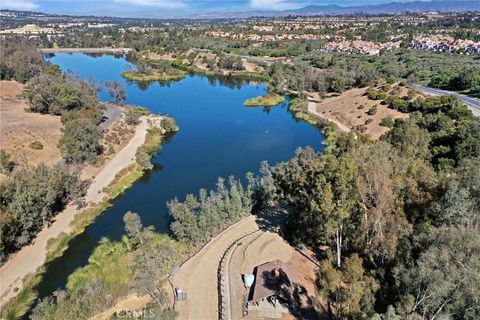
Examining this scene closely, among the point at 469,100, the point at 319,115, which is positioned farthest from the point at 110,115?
the point at 469,100

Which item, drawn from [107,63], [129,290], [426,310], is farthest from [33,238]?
[107,63]

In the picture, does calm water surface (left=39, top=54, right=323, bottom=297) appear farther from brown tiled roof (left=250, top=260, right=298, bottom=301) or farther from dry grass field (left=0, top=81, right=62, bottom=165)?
dry grass field (left=0, top=81, right=62, bottom=165)

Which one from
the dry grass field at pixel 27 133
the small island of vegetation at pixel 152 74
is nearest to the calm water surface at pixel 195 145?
the small island of vegetation at pixel 152 74

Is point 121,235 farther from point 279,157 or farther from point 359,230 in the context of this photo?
point 279,157

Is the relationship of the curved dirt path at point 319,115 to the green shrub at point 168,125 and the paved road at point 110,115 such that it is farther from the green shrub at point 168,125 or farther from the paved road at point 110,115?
the paved road at point 110,115

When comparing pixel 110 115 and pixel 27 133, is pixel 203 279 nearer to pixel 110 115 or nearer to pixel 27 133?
pixel 27 133

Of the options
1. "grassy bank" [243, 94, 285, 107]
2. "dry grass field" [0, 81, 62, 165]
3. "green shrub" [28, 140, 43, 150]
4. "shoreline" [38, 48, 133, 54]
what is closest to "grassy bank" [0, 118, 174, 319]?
"dry grass field" [0, 81, 62, 165]

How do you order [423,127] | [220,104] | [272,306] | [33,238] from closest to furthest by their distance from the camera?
[272,306]
[33,238]
[423,127]
[220,104]
